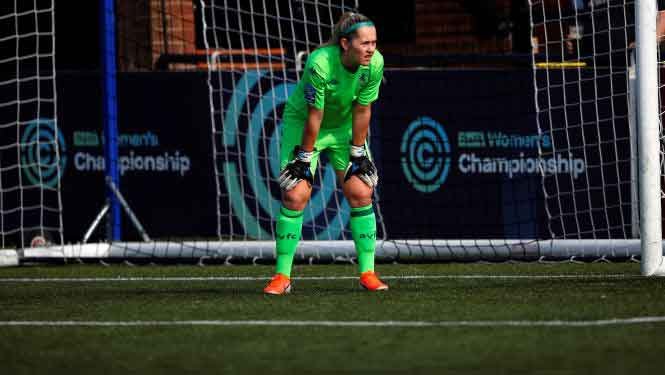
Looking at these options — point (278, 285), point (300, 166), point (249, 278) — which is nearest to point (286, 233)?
point (278, 285)

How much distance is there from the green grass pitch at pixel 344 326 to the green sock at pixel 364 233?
0.23m

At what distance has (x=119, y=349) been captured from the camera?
5.86m

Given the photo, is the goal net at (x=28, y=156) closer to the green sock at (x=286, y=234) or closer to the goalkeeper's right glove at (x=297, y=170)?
the green sock at (x=286, y=234)

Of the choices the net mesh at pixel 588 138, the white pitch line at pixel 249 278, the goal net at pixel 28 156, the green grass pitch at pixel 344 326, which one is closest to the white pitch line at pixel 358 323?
the green grass pitch at pixel 344 326

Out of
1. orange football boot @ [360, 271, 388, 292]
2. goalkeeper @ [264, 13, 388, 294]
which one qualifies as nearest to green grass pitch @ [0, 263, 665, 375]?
orange football boot @ [360, 271, 388, 292]

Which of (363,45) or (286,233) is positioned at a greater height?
(363,45)

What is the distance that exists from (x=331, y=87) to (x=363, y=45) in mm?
337

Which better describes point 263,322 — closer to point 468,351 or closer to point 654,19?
point 468,351

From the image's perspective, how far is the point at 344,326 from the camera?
252 inches

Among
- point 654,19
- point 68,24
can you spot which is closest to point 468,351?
point 654,19

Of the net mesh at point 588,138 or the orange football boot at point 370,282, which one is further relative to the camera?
the net mesh at point 588,138

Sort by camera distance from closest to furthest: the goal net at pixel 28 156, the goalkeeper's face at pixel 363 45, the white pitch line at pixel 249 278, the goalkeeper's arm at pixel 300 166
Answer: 1. the goalkeeper's face at pixel 363 45
2. the goalkeeper's arm at pixel 300 166
3. the white pitch line at pixel 249 278
4. the goal net at pixel 28 156

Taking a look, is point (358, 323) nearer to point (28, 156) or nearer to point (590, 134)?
point (590, 134)

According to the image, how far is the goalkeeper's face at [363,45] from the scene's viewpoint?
7.60 m
